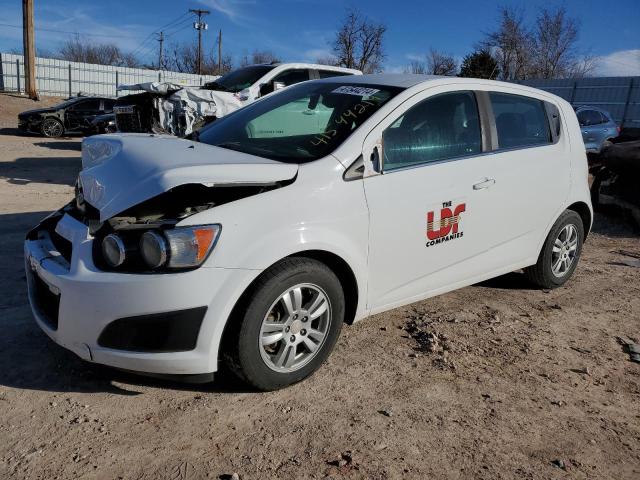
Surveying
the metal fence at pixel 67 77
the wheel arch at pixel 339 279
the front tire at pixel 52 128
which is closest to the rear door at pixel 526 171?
the wheel arch at pixel 339 279

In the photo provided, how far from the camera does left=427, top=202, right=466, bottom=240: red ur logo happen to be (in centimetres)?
347

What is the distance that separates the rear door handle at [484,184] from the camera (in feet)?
12.2

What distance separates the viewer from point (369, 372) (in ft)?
10.7

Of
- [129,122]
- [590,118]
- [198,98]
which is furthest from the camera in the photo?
[590,118]

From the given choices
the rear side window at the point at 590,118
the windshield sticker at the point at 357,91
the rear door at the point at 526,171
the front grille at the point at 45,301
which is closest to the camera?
the front grille at the point at 45,301

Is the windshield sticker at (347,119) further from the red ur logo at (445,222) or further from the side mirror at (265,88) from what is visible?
the side mirror at (265,88)

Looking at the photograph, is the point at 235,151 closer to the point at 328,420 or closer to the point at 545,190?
the point at 328,420

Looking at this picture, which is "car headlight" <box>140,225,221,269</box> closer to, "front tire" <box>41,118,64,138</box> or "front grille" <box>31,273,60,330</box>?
"front grille" <box>31,273,60,330</box>

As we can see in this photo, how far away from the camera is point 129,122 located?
398 inches

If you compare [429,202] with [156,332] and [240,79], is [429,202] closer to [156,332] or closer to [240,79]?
[156,332]

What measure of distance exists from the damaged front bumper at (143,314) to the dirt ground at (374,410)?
1.07ft

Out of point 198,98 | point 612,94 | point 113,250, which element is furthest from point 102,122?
point 612,94

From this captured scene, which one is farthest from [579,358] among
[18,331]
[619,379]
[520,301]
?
[18,331]

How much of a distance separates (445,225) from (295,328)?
1.27m
